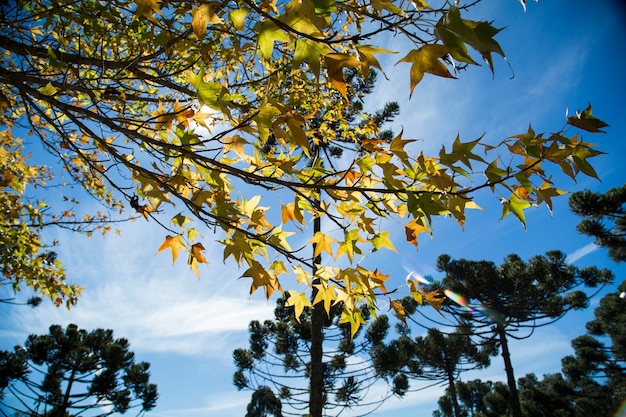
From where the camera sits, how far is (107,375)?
13586 mm

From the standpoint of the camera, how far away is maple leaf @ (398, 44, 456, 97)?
0.82 m

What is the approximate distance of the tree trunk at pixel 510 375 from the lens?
1264cm

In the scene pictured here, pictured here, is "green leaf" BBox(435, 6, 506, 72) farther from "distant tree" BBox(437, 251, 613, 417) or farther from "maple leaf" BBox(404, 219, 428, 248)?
"distant tree" BBox(437, 251, 613, 417)

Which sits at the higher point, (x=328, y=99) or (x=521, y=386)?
(x=328, y=99)

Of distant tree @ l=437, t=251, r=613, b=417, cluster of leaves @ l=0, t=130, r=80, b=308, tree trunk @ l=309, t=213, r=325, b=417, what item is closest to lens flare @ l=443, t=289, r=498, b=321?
distant tree @ l=437, t=251, r=613, b=417

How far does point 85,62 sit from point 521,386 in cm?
4214

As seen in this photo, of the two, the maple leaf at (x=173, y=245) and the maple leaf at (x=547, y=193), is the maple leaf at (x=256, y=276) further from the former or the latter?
the maple leaf at (x=547, y=193)

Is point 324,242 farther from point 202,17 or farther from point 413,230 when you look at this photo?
point 202,17

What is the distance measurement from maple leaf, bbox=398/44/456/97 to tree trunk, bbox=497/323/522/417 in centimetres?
1575

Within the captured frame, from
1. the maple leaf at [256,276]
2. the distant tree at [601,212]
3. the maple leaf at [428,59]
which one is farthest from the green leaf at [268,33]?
the distant tree at [601,212]

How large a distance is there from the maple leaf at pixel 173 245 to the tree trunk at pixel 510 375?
15.4 metres

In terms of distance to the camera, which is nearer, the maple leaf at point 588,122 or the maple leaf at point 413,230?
the maple leaf at point 588,122

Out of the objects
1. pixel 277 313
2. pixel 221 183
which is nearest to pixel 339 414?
pixel 277 313

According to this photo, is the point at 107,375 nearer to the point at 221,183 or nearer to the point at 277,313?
the point at 277,313
